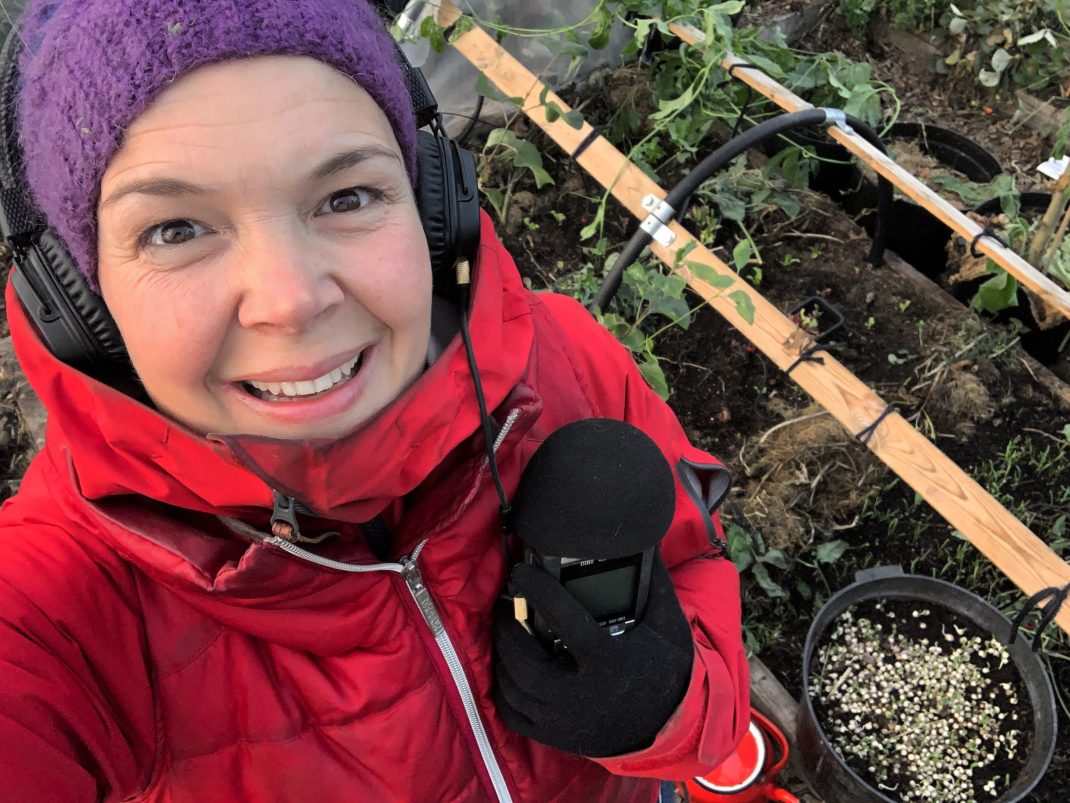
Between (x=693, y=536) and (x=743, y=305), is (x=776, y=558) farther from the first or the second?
(x=693, y=536)

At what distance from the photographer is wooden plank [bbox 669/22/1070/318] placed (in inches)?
78.4

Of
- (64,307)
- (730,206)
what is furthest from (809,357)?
(64,307)

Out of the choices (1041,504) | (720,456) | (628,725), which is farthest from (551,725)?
(1041,504)

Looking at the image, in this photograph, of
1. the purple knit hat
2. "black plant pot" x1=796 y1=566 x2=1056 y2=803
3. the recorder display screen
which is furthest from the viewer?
"black plant pot" x1=796 y1=566 x2=1056 y2=803

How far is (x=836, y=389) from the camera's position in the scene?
215 centimetres

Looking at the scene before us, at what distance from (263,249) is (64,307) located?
0.82 feet

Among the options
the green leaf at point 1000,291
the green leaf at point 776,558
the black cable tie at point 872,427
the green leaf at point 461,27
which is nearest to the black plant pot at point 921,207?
the green leaf at point 1000,291

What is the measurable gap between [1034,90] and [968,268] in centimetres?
153

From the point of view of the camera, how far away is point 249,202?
80cm

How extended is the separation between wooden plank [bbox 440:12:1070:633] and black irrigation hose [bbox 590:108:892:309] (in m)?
0.10

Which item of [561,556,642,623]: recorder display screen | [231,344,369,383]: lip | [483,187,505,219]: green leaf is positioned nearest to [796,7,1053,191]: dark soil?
[483,187,505,219]: green leaf

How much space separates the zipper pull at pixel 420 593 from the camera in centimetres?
106

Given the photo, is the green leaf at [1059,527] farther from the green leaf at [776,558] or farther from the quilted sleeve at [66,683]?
the quilted sleeve at [66,683]

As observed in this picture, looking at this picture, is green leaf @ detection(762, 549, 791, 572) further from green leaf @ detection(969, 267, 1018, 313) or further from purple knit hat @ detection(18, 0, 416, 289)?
purple knit hat @ detection(18, 0, 416, 289)
